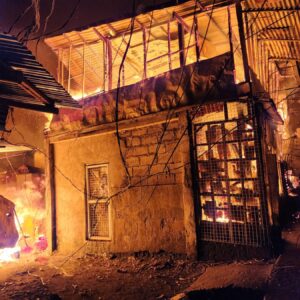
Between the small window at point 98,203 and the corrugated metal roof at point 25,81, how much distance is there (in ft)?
9.04

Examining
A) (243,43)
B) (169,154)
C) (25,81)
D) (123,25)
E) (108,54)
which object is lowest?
(169,154)

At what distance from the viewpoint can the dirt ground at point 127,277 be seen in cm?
548

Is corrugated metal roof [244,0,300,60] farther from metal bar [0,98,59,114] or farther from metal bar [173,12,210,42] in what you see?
metal bar [0,98,59,114]

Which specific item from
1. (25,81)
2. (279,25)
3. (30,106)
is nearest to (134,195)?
(30,106)

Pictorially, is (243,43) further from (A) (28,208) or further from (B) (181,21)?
(A) (28,208)

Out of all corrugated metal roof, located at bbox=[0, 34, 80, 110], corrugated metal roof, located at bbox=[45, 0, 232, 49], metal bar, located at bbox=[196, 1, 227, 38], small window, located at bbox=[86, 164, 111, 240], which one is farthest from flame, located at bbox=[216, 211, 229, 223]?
corrugated metal roof, located at bbox=[45, 0, 232, 49]

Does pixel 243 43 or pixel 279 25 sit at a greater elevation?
pixel 279 25

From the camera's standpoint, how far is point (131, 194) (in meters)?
8.27

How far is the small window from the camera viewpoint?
8.97 m

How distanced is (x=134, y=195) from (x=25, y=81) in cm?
434

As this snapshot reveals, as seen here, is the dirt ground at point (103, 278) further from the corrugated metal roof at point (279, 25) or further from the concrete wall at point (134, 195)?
the corrugated metal roof at point (279, 25)

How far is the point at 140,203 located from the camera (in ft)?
26.5

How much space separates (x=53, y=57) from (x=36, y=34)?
1.28m

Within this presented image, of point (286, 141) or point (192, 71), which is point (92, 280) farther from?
point (286, 141)
